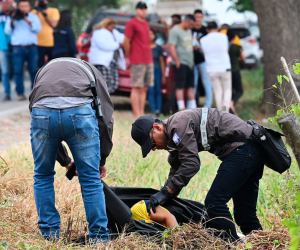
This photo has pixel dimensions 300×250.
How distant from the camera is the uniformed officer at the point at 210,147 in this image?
3.61m

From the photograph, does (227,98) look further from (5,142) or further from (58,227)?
(58,227)

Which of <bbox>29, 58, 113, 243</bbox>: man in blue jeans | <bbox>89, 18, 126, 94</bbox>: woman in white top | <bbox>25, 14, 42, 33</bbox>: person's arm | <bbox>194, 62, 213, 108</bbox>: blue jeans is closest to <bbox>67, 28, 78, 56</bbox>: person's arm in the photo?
<bbox>89, 18, 126, 94</bbox>: woman in white top

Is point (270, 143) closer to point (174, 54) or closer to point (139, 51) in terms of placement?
point (139, 51)

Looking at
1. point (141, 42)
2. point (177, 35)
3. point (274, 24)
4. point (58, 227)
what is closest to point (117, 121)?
point (141, 42)

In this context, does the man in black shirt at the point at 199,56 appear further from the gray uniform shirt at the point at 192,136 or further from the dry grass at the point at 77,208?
the gray uniform shirt at the point at 192,136

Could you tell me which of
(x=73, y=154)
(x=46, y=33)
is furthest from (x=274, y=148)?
(x=46, y=33)

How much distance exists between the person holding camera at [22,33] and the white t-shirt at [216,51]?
332 centimetres

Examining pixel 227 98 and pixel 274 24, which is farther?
pixel 274 24

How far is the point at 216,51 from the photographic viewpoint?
8938 mm

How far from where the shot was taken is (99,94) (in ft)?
11.4

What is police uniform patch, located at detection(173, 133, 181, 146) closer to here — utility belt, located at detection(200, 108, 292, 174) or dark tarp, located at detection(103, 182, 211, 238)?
utility belt, located at detection(200, 108, 292, 174)

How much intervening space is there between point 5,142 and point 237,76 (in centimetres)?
524

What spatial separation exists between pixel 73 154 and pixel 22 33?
6.64m

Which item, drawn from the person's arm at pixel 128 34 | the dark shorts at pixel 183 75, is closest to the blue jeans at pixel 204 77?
the dark shorts at pixel 183 75
